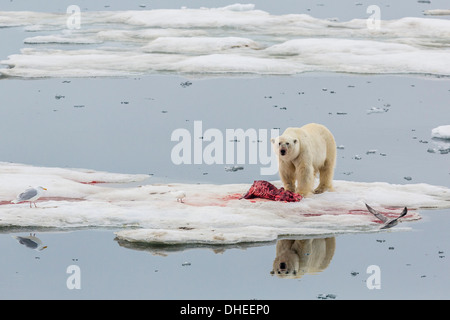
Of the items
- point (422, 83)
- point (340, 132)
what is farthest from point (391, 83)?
point (340, 132)

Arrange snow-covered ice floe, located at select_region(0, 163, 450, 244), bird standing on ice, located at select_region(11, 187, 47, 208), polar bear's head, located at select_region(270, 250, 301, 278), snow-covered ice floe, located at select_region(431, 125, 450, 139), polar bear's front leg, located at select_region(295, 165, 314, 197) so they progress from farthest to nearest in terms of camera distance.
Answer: snow-covered ice floe, located at select_region(431, 125, 450, 139), polar bear's front leg, located at select_region(295, 165, 314, 197), bird standing on ice, located at select_region(11, 187, 47, 208), snow-covered ice floe, located at select_region(0, 163, 450, 244), polar bear's head, located at select_region(270, 250, 301, 278)

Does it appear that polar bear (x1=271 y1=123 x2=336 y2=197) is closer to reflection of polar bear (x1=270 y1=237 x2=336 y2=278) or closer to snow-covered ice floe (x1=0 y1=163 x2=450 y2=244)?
snow-covered ice floe (x1=0 y1=163 x2=450 y2=244)

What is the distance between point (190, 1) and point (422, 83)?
9.29 meters

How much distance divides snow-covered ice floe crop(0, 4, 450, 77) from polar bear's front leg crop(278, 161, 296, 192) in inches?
266

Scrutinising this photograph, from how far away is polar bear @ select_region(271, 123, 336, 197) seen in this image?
10.3 meters

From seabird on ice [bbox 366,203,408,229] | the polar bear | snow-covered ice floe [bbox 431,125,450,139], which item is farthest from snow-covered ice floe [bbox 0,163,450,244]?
snow-covered ice floe [bbox 431,125,450,139]

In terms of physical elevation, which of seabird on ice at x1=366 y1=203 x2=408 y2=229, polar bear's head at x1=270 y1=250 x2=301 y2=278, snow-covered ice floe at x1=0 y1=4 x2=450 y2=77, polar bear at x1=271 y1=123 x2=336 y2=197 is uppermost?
snow-covered ice floe at x1=0 y1=4 x2=450 y2=77

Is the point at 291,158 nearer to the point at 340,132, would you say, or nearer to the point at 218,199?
the point at 218,199

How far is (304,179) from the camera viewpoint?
34.4ft

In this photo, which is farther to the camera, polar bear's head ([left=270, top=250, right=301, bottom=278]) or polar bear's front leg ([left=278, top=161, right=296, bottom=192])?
polar bear's front leg ([left=278, top=161, right=296, bottom=192])

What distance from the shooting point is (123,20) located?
22.6 m

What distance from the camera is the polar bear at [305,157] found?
1027 cm

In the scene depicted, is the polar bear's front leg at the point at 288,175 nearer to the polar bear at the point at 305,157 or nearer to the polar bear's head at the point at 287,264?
A: the polar bear at the point at 305,157

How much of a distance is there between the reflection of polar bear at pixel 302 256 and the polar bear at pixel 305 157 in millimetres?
1337
